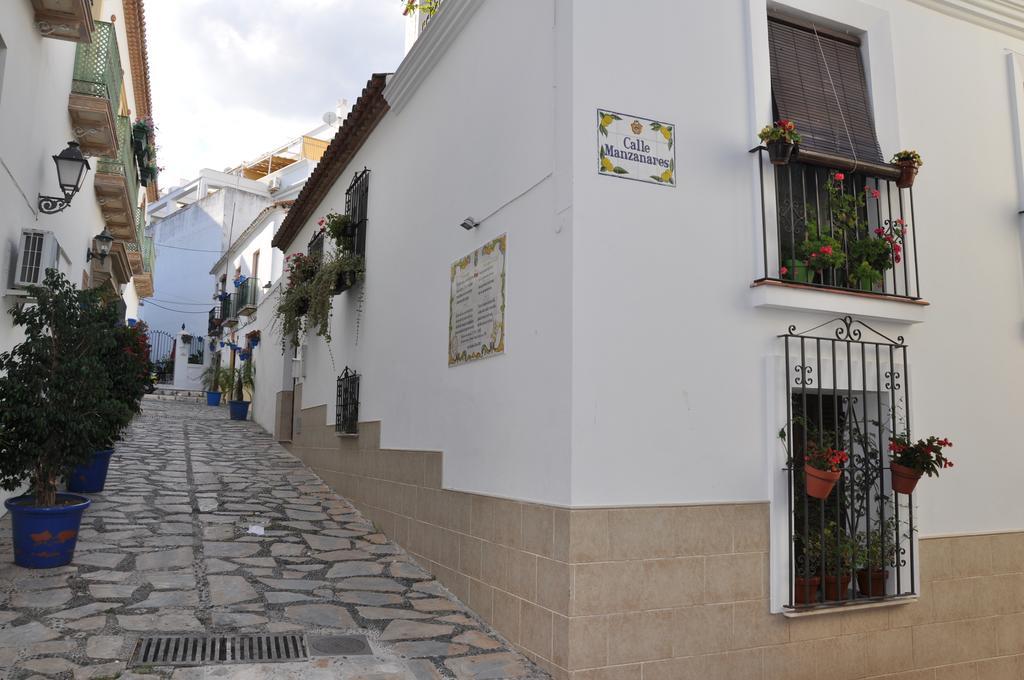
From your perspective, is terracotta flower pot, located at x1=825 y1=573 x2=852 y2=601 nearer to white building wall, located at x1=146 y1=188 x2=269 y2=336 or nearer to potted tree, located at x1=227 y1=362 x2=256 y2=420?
potted tree, located at x1=227 y1=362 x2=256 y2=420

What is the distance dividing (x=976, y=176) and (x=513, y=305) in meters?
3.66

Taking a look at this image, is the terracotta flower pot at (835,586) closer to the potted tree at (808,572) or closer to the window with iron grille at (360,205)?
the potted tree at (808,572)

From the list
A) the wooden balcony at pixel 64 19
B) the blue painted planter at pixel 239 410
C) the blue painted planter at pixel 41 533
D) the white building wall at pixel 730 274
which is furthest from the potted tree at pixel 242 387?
the white building wall at pixel 730 274

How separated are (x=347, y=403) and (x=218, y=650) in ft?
15.2

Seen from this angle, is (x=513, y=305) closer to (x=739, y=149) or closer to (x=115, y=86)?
(x=739, y=149)

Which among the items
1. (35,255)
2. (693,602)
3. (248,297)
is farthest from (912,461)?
(248,297)

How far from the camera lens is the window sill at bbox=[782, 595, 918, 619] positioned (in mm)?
4191

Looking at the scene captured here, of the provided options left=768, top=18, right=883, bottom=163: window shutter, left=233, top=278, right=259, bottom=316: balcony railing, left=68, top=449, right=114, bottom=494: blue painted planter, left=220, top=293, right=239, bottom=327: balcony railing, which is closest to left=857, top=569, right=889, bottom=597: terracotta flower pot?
left=768, top=18, right=883, bottom=163: window shutter

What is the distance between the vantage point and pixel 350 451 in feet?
27.1

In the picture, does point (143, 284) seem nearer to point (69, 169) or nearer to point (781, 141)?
point (69, 169)

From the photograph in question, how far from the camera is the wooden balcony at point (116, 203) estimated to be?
1086 centimetres

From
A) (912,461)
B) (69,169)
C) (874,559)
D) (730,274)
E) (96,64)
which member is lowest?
(874,559)

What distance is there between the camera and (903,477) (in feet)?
14.8

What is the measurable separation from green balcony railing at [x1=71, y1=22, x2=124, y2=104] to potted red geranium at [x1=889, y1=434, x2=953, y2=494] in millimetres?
8564
